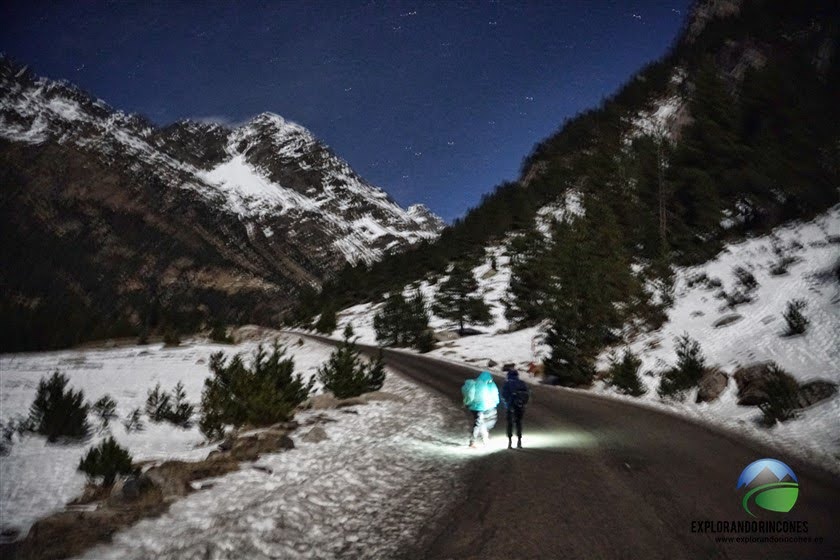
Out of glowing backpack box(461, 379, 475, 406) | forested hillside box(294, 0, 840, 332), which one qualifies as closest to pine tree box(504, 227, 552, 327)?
forested hillside box(294, 0, 840, 332)

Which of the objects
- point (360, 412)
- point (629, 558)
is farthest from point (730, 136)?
point (629, 558)

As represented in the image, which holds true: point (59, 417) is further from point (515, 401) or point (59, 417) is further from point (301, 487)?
point (515, 401)

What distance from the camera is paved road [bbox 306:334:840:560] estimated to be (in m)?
4.32

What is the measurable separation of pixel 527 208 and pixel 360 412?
55402 millimetres

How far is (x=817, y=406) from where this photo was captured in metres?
9.01

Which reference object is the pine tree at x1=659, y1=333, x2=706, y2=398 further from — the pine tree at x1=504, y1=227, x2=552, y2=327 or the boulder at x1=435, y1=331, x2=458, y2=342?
the boulder at x1=435, y1=331, x2=458, y2=342

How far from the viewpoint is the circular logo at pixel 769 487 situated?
5242 mm

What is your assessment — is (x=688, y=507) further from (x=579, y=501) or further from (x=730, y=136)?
(x=730, y=136)

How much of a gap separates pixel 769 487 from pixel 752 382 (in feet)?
22.7

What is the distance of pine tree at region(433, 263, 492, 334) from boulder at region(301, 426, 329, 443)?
105ft

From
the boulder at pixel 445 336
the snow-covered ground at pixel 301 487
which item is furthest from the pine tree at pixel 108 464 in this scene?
the boulder at pixel 445 336

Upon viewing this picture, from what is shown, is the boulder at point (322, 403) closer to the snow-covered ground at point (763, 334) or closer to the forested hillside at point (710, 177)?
the snow-covered ground at point (763, 334)

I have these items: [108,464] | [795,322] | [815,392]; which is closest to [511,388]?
[815,392]

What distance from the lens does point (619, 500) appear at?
5.55 metres
